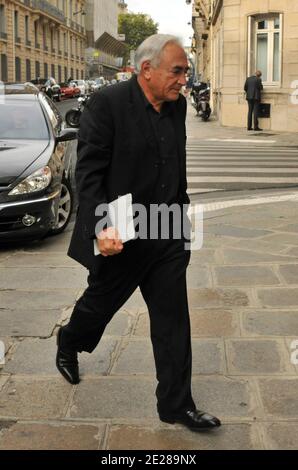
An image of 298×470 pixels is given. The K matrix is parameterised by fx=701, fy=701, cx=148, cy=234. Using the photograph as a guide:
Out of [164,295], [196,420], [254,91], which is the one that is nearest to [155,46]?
[164,295]

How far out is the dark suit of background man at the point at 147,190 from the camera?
291 centimetres

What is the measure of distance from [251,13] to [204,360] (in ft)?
66.7

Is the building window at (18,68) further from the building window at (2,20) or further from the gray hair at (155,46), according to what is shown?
the gray hair at (155,46)

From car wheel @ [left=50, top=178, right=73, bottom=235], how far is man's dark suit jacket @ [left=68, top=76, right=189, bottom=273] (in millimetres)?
4244

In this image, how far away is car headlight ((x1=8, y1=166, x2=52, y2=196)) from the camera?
627 cm

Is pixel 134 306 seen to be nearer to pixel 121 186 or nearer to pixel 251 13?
pixel 121 186

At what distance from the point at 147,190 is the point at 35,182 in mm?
3532

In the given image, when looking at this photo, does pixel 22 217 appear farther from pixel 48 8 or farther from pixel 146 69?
pixel 48 8

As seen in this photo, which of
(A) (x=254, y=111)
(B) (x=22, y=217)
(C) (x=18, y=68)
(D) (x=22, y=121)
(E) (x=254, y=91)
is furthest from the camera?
(C) (x=18, y=68)

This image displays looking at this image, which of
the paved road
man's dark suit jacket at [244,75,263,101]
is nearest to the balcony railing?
man's dark suit jacket at [244,75,263,101]

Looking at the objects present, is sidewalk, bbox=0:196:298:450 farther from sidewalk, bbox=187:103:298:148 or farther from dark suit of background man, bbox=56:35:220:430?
sidewalk, bbox=187:103:298:148

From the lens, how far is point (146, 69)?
293cm

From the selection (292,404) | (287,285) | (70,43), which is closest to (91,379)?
(292,404)

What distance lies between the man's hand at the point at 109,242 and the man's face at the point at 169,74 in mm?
613
